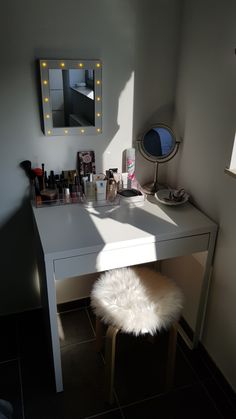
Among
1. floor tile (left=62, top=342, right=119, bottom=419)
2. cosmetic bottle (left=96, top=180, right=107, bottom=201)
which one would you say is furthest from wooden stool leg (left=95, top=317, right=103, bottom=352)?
cosmetic bottle (left=96, top=180, right=107, bottom=201)

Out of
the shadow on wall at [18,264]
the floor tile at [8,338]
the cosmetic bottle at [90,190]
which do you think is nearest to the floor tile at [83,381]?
the floor tile at [8,338]

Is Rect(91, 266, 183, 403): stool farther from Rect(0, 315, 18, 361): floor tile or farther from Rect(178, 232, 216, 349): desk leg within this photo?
Rect(0, 315, 18, 361): floor tile

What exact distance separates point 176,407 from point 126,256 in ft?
2.28

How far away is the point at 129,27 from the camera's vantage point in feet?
5.04

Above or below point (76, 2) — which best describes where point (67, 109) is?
below

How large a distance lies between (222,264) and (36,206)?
847 mm

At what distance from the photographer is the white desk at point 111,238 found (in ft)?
4.30

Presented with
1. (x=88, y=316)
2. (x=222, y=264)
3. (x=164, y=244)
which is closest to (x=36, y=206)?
(x=164, y=244)

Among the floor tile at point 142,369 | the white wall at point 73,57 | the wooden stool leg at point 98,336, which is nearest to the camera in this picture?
the white wall at point 73,57

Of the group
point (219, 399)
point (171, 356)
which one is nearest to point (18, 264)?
point (171, 356)

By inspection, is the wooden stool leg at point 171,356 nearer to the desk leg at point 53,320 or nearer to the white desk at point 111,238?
the white desk at point 111,238

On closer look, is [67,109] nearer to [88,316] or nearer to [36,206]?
[36,206]

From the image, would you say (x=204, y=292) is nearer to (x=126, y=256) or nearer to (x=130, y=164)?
(x=126, y=256)

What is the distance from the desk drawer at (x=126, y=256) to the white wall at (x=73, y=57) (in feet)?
1.70
